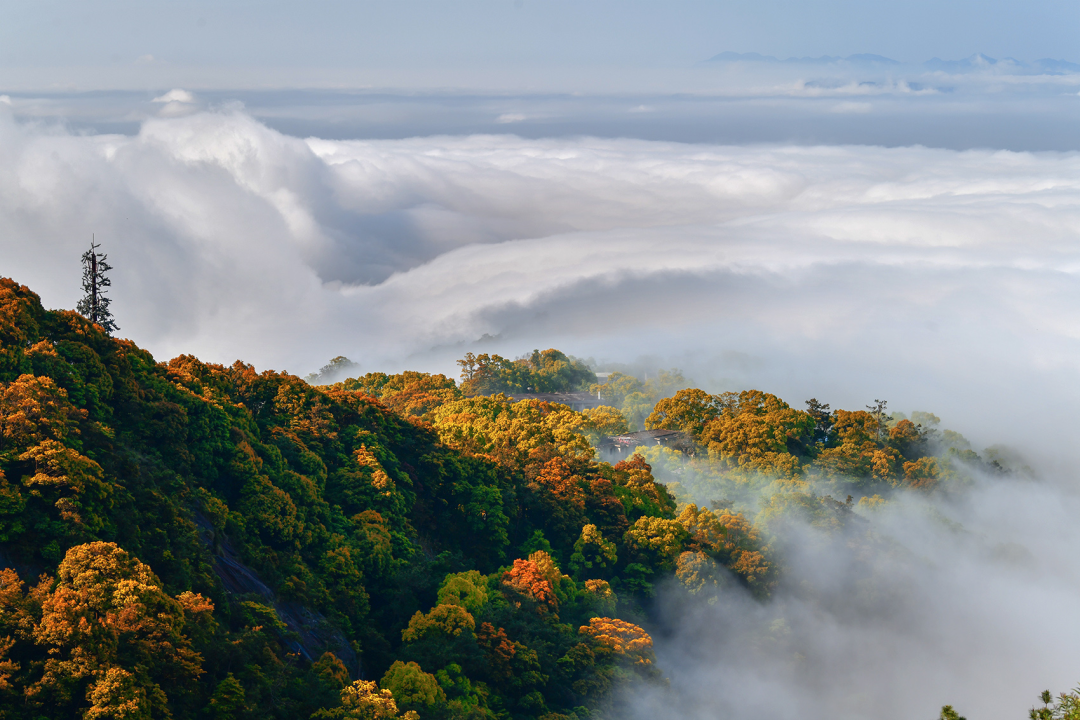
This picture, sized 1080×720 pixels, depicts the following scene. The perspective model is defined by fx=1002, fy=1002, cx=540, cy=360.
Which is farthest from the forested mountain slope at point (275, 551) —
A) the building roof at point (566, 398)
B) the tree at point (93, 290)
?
the building roof at point (566, 398)

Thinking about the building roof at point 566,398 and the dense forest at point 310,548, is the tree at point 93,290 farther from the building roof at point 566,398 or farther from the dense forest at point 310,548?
the building roof at point 566,398

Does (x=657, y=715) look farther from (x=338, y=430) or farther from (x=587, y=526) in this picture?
(x=338, y=430)

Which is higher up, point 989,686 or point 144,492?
point 144,492

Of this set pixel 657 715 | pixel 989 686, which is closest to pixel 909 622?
pixel 989 686

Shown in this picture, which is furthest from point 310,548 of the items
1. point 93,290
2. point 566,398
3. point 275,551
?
point 566,398

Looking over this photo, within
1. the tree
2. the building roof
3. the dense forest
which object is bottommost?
the building roof

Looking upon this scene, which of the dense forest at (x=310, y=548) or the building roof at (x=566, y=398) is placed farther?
the building roof at (x=566, y=398)

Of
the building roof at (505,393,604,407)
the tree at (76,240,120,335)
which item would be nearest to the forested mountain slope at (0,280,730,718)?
the tree at (76,240,120,335)

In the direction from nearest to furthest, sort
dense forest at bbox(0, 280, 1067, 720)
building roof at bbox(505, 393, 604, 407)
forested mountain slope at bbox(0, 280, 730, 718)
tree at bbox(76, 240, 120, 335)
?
forested mountain slope at bbox(0, 280, 730, 718)
dense forest at bbox(0, 280, 1067, 720)
tree at bbox(76, 240, 120, 335)
building roof at bbox(505, 393, 604, 407)

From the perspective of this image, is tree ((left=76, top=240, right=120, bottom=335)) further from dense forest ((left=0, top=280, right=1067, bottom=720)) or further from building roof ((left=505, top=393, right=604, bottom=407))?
building roof ((left=505, top=393, right=604, bottom=407))
